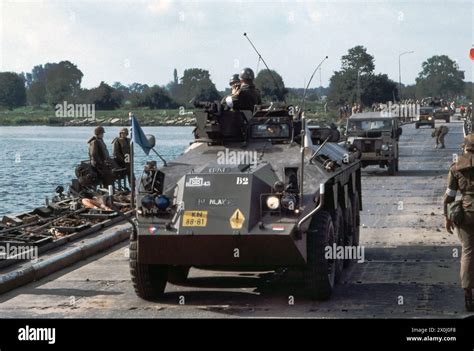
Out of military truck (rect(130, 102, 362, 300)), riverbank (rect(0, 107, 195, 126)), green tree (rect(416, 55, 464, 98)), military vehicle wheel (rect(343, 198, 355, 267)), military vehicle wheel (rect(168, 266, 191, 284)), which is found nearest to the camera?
military truck (rect(130, 102, 362, 300))

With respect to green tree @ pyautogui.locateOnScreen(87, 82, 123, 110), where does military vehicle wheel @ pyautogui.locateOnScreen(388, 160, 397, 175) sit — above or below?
below

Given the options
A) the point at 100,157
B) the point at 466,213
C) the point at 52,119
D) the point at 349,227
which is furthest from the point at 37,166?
the point at 52,119

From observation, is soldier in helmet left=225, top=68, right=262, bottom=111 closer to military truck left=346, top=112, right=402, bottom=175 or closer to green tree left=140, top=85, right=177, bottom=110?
military truck left=346, top=112, right=402, bottom=175

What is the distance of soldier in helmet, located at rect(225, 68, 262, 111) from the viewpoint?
47.6 ft

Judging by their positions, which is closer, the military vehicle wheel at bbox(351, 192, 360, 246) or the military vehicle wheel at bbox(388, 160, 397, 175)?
the military vehicle wheel at bbox(351, 192, 360, 246)

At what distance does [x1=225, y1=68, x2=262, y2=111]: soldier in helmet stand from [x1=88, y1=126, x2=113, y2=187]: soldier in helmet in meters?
8.69

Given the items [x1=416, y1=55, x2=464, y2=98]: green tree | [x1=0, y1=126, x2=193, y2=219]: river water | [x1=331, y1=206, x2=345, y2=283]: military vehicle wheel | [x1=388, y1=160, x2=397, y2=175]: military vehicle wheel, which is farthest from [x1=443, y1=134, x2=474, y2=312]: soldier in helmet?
[x1=416, y1=55, x2=464, y2=98]: green tree

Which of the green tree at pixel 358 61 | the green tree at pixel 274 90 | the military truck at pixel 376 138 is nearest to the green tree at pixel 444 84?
the green tree at pixel 358 61

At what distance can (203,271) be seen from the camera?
14.4 m

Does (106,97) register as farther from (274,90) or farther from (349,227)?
(349,227)

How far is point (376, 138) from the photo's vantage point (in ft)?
107

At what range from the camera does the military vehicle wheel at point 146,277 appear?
1198 cm

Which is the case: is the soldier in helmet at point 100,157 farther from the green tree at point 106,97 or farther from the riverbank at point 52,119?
the riverbank at point 52,119

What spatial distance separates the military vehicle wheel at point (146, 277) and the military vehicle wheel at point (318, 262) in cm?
177
